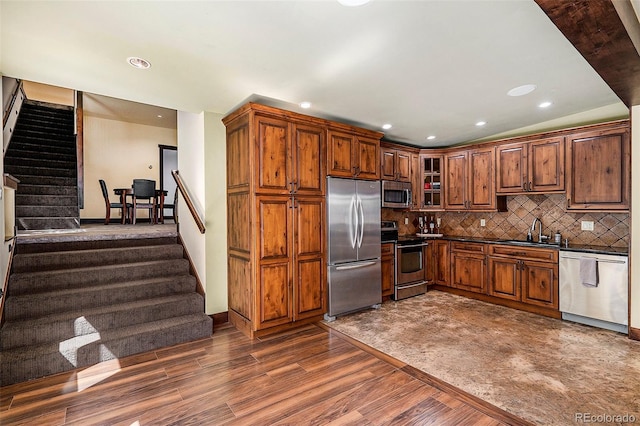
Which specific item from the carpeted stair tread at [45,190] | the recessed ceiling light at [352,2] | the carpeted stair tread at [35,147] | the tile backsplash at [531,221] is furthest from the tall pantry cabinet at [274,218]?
the carpeted stair tread at [35,147]

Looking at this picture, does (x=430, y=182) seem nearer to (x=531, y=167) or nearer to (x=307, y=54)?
(x=531, y=167)

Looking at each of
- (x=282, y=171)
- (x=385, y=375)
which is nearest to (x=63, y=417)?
(x=385, y=375)

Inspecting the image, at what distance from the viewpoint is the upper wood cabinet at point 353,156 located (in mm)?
3912

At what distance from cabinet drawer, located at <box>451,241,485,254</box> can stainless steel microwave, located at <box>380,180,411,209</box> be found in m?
1.00

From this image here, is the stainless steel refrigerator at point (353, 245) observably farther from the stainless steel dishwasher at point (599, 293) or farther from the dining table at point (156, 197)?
the dining table at point (156, 197)

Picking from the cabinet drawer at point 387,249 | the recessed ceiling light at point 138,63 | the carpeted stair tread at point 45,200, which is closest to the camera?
the recessed ceiling light at point 138,63

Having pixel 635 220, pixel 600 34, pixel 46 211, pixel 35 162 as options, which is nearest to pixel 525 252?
pixel 635 220

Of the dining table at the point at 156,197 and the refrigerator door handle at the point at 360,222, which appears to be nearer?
the refrigerator door handle at the point at 360,222

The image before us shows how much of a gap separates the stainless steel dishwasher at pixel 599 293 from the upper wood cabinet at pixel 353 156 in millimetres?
2655

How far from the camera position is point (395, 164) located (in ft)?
16.4

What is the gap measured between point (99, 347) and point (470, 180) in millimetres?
5357

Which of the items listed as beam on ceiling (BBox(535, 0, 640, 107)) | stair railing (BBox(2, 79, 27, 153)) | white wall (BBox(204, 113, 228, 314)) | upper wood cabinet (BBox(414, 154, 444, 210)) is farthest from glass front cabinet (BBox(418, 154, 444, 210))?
stair railing (BBox(2, 79, 27, 153))

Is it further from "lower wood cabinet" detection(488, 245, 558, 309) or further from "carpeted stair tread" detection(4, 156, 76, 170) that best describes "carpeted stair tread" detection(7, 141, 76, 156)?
"lower wood cabinet" detection(488, 245, 558, 309)

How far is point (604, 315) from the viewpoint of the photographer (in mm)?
3500
